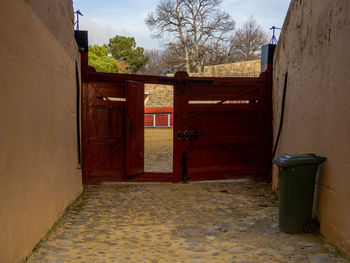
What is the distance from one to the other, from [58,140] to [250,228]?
3.19m

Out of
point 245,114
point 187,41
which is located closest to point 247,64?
point 187,41

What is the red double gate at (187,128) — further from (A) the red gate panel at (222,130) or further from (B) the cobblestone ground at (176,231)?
(B) the cobblestone ground at (176,231)

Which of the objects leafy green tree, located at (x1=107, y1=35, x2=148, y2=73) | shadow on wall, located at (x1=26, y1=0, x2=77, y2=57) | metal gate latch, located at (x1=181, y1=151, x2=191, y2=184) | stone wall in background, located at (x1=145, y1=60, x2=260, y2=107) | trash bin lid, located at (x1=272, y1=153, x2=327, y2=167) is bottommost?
metal gate latch, located at (x1=181, y1=151, x2=191, y2=184)

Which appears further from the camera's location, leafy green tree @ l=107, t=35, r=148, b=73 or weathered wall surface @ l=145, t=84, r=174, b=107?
leafy green tree @ l=107, t=35, r=148, b=73

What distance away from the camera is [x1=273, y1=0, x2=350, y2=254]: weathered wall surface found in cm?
341

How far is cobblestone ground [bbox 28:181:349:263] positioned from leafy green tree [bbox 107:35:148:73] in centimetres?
3646

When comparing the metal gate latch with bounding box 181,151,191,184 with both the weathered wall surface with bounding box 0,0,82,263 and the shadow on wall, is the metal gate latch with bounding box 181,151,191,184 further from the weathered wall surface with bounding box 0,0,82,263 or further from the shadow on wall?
the shadow on wall

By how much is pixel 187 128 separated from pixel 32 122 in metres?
4.23

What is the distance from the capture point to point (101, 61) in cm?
2986

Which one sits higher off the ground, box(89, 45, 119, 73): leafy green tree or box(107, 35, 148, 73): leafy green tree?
box(107, 35, 148, 73): leafy green tree

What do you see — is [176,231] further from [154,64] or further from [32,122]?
[154,64]

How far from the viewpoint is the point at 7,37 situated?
116 inches

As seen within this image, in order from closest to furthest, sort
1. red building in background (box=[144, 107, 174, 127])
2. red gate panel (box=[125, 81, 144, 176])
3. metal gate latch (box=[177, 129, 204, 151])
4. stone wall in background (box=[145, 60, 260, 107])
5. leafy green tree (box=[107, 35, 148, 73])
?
1. red gate panel (box=[125, 81, 144, 176])
2. metal gate latch (box=[177, 129, 204, 151])
3. stone wall in background (box=[145, 60, 260, 107])
4. red building in background (box=[144, 107, 174, 127])
5. leafy green tree (box=[107, 35, 148, 73])

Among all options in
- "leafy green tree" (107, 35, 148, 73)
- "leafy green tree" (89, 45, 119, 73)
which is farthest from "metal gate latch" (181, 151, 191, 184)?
"leafy green tree" (107, 35, 148, 73)
